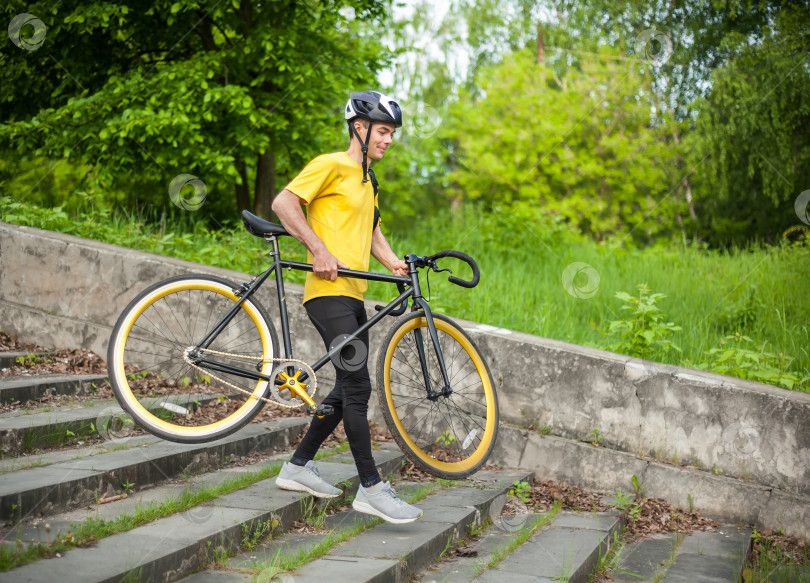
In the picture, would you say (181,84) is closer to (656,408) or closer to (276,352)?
(276,352)

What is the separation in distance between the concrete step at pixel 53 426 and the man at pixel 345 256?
0.98m

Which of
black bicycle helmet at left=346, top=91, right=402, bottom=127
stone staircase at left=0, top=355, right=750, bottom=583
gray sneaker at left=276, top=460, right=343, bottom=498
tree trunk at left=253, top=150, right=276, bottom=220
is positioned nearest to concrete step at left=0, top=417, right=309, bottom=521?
stone staircase at left=0, top=355, right=750, bottom=583

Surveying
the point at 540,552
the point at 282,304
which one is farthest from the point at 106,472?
the point at 540,552

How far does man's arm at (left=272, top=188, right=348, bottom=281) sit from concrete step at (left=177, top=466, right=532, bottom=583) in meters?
1.16

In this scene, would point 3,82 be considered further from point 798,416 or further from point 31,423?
point 798,416

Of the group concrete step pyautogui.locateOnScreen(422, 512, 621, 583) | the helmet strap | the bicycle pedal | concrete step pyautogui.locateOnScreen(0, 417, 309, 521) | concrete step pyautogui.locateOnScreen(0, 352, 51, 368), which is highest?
the helmet strap

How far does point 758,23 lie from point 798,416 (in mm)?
13282

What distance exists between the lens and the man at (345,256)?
345 cm

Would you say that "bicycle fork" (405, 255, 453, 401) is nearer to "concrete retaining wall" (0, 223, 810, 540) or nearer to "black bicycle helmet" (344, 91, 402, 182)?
"black bicycle helmet" (344, 91, 402, 182)

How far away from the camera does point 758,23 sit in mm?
15258

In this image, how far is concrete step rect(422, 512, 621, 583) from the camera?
3330 mm

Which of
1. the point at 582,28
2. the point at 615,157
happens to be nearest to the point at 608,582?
the point at 615,157

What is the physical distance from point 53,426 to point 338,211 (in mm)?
1833

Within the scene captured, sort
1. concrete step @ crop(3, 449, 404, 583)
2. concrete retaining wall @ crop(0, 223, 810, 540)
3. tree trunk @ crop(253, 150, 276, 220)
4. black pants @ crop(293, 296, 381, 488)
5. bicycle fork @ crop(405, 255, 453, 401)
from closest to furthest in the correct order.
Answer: concrete step @ crop(3, 449, 404, 583) → black pants @ crop(293, 296, 381, 488) → bicycle fork @ crop(405, 255, 453, 401) → concrete retaining wall @ crop(0, 223, 810, 540) → tree trunk @ crop(253, 150, 276, 220)
